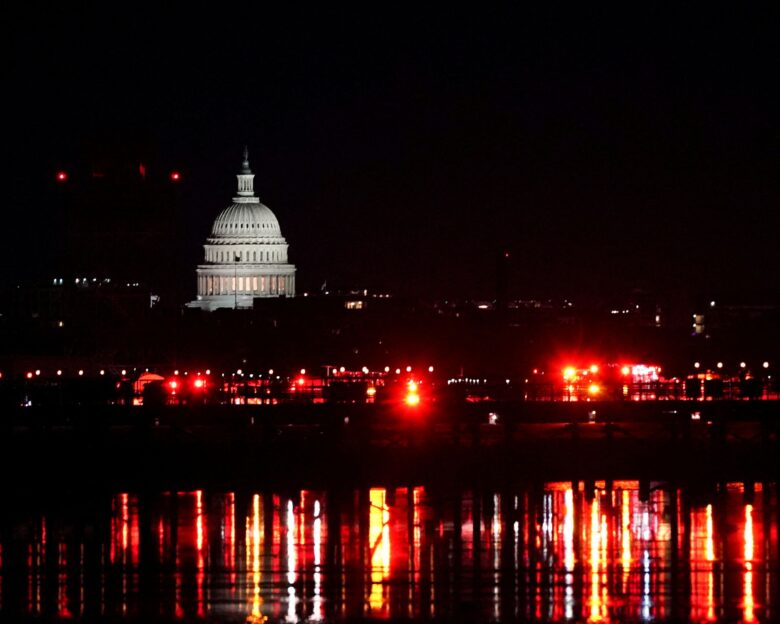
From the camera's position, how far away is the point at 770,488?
6091 centimetres

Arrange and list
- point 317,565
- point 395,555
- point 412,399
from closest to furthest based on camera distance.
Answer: point 317,565 < point 395,555 < point 412,399

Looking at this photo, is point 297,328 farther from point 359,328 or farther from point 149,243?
point 149,243

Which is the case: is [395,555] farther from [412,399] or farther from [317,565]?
[412,399]

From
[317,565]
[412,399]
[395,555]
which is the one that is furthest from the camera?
[412,399]

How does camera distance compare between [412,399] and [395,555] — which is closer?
[395,555]

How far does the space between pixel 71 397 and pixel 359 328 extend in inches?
3447

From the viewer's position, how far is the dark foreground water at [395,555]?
43.0 m

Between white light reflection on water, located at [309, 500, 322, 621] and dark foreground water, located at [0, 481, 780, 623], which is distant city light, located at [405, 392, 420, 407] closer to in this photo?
dark foreground water, located at [0, 481, 780, 623]

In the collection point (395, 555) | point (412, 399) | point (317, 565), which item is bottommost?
point (317, 565)

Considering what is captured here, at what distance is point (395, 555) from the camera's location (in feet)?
159

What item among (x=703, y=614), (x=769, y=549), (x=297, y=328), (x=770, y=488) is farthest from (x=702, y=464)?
(x=297, y=328)

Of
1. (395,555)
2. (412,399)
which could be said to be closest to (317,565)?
(395,555)

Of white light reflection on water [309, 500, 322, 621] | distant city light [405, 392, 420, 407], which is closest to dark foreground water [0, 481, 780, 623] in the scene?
white light reflection on water [309, 500, 322, 621]

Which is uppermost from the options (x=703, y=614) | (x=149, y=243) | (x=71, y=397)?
(x=149, y=243)
